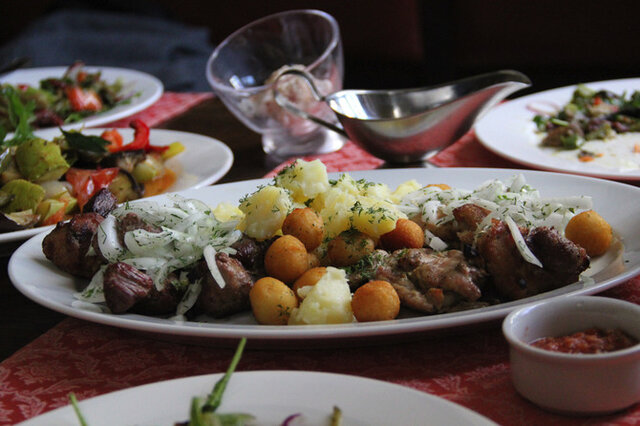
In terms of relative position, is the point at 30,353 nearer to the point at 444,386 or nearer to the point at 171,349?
the point at 171,349

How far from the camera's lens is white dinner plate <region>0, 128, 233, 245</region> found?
7.66 ft

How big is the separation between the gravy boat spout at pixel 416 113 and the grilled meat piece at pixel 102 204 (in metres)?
0.75

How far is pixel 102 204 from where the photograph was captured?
5.53ft

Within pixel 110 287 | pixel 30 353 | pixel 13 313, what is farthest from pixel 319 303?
pixel 13 313

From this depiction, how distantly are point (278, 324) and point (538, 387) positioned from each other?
18.8 inches

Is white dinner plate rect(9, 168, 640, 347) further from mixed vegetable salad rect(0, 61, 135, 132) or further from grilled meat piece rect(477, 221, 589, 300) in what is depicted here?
mixed vegetable salad rect(0, 61, 135, 132)

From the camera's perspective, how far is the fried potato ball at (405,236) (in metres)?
1.47

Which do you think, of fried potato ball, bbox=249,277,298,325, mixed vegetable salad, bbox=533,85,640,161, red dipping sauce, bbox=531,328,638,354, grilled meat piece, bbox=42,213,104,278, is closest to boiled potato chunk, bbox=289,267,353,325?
fried potato ball, bbox=249,277,298,325

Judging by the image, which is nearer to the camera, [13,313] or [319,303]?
[319,303]

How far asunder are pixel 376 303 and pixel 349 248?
0.22 meters

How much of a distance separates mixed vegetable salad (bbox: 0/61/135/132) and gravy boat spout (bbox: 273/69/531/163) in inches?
60.1

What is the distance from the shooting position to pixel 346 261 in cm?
144

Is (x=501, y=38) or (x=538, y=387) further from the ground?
(x=538, y=387)

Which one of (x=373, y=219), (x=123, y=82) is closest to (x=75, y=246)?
(x=373, y=219)
